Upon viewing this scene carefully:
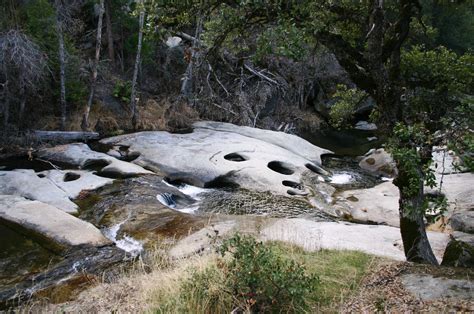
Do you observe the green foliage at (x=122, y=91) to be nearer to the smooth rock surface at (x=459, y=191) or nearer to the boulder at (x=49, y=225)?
the boulder at (x=49, y=225)

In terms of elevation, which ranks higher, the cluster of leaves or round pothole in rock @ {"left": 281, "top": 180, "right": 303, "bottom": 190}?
the cluster of leaves

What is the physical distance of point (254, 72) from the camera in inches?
858

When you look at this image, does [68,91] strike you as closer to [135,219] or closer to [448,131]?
[135,219]

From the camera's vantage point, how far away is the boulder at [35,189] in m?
9.71

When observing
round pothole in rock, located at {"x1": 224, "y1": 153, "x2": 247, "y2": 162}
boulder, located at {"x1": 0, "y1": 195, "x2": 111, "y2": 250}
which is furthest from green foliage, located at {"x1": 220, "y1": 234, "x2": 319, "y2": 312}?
round pothole in rock, located at {"x1": 224, "y1": 153, "x2": 247, "y2": 162}

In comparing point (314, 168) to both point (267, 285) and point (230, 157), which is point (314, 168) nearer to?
point (230, 157)

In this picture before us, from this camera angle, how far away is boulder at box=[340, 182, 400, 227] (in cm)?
1036

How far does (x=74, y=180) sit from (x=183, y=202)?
2869 millimetres

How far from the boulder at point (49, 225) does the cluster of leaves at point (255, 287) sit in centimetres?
412

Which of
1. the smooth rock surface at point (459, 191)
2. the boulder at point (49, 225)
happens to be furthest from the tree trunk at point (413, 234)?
the boulder at point (49, 225)

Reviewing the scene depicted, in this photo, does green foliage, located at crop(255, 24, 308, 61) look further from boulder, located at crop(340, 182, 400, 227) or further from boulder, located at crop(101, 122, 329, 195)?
boulder, located at crop(101, 122, 329, 195)

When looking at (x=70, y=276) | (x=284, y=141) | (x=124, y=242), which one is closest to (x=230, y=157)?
(x=284, y=141)

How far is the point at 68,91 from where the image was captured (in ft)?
56.7

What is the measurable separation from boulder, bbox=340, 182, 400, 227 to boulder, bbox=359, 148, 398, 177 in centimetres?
272
